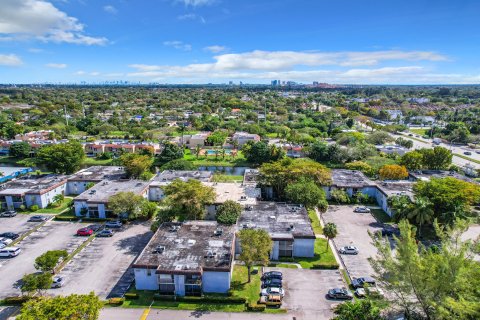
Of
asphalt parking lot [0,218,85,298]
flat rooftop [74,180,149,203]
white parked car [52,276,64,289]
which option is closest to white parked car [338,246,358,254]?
white parked car [52,276,64,289]

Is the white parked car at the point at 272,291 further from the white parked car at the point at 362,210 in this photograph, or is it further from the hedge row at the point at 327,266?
the white parked car at the point at 362,210

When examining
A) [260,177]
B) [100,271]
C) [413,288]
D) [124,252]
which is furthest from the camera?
[260,177]

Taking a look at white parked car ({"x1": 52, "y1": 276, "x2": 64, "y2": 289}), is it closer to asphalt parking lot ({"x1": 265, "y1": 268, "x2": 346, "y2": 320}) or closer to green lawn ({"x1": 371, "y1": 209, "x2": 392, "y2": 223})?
asphalt parking lot ({"x1": 265, "y1": 268, "x2": 346, "y2": 320})

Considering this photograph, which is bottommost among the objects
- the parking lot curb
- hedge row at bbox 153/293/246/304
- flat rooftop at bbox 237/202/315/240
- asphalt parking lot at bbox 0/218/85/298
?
hedge row at bbox 153/293/246/304

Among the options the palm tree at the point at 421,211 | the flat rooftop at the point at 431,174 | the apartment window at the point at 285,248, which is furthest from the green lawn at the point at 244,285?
the flat rooftop at the point at 431,174

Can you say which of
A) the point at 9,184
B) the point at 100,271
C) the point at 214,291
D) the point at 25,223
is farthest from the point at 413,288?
the point at 9,184

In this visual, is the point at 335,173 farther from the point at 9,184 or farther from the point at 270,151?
the point at 9,184
